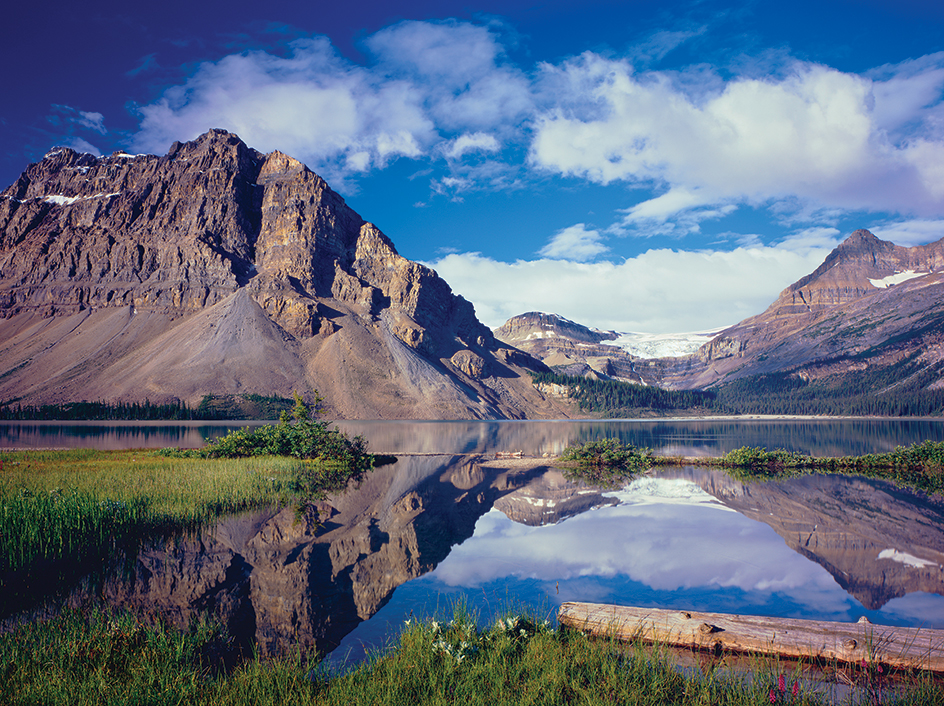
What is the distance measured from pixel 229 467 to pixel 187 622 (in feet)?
78.2

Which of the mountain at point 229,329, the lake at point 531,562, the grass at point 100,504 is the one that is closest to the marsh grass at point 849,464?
the lake at point 531,562

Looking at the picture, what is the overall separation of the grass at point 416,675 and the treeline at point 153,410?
11749 cm

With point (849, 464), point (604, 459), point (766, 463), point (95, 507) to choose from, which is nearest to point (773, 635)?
point (95, 507)

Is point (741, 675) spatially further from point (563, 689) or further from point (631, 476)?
point (631, 476)

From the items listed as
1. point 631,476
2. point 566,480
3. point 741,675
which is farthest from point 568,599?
point 631,476

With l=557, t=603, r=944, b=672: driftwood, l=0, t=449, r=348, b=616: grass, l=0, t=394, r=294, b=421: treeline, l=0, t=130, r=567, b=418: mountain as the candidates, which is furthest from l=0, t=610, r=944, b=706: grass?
l=0, t=130, r=567, b=418: mountain

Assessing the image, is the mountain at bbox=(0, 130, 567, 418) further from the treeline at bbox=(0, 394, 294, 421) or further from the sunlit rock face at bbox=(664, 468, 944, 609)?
the sunlit rock face at bbox=(664, 468, 944, 609)

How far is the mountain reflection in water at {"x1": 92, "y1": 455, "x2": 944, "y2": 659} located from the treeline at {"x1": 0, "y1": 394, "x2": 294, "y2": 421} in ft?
354

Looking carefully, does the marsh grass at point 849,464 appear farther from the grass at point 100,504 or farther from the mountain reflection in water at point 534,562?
the grass at point 100,504

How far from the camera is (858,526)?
2053 centimetres

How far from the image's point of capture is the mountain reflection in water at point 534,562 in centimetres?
1171

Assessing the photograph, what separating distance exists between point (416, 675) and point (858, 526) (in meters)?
20.5

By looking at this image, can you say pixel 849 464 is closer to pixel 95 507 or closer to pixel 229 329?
pixel 95 507

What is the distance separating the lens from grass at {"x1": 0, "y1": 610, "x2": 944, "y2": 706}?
23.5ft
